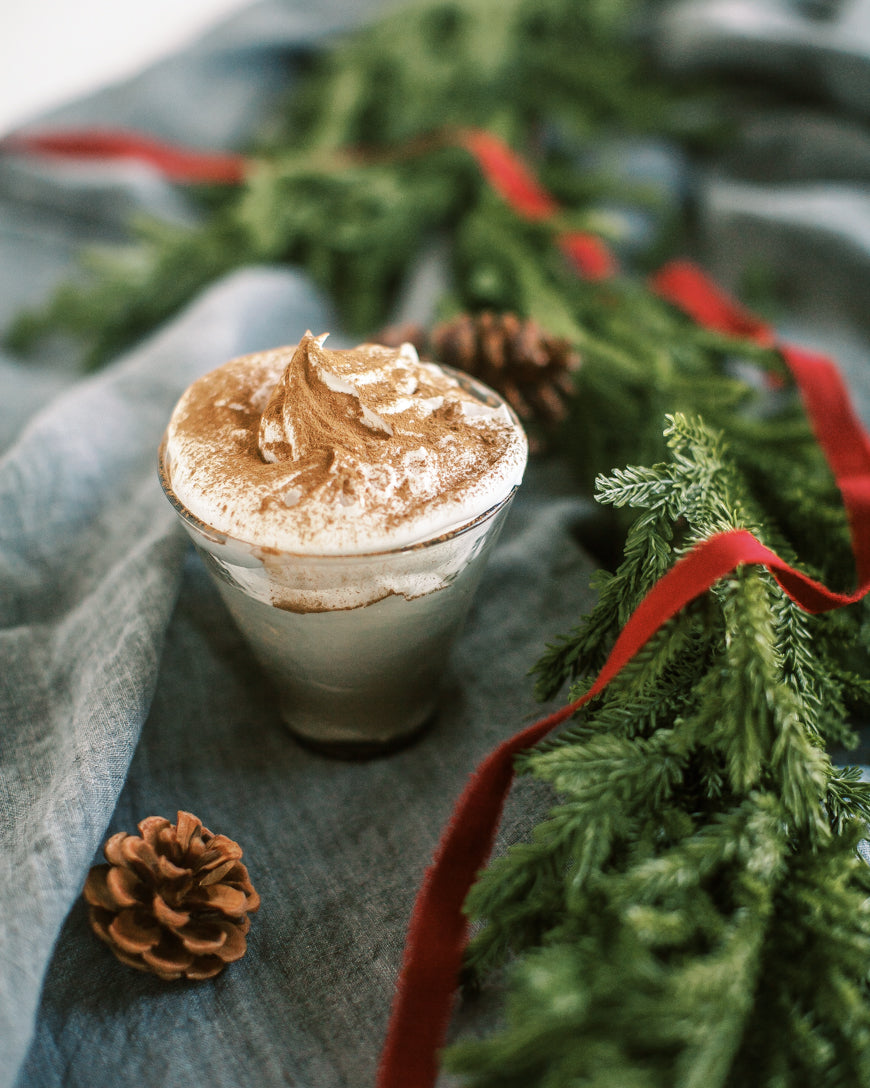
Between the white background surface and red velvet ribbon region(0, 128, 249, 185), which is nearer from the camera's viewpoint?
red velvet ribbon region(0, 128, 249, 185)

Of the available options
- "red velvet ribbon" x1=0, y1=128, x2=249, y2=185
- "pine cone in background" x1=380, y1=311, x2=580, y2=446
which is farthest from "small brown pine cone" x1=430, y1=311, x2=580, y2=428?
"red velvet ribbon" x1=0, y1=128, x2=249, y2=185

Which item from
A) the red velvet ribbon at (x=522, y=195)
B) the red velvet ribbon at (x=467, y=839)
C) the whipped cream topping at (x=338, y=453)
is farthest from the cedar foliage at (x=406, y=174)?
the red velvet ribbon at (x=467, y=839)

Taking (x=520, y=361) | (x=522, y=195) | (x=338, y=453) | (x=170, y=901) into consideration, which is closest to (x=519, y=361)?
(x=520, y=361)

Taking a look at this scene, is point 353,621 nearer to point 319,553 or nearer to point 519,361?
point 319,553

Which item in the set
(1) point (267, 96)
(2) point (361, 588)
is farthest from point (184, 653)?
(1) point (267, 96)

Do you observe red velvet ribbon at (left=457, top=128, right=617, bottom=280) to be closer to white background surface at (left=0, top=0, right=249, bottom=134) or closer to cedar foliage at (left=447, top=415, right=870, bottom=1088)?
cedar foliage at (left=447, top=415, right=870, bottom=1088)
